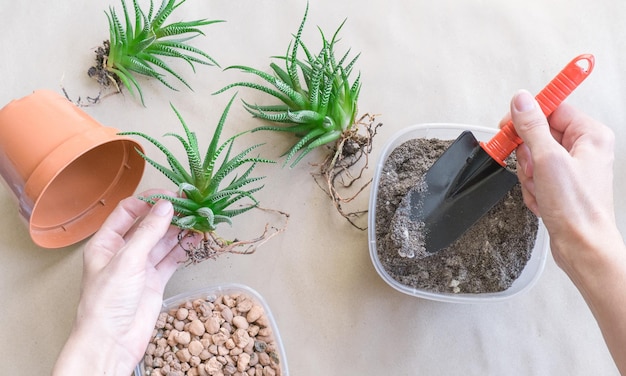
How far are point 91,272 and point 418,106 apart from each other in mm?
883

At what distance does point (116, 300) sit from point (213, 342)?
28cm

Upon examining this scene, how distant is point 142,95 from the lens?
1.41 meters

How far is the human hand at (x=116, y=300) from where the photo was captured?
107 centimetres

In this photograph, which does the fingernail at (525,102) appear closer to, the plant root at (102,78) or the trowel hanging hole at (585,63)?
the trowel hanging hole at (585,63)

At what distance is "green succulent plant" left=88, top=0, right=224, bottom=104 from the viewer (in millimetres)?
1316

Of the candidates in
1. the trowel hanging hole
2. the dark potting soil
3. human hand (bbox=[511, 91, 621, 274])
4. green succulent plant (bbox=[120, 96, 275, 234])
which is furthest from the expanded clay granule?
the trowel hanging hole

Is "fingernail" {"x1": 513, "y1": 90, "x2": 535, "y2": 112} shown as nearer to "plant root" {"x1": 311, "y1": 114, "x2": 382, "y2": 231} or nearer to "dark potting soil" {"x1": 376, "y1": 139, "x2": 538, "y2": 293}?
"dark potting soil" {"x1": 376, "y1": 139, "x2": 538, "y2": 293}

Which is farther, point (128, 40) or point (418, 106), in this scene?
point (418, 106)

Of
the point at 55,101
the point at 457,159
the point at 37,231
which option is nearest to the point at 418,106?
the point at 457,159

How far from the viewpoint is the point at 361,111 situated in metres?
1.45

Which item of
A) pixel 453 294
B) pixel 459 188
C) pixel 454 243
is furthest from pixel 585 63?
pixel 453 294

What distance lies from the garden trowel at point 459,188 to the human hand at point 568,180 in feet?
0.32

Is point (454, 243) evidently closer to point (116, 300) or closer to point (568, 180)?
point (568, 180)

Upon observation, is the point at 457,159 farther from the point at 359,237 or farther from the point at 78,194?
the point at 78,194
